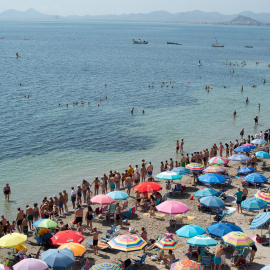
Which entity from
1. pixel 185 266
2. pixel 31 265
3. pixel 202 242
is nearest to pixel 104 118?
pixel 202 242

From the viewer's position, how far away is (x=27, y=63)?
99.6 m

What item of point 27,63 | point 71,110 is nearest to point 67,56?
point 27,63

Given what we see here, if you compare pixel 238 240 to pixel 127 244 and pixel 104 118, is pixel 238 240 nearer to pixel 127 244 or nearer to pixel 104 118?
pixel 127 244

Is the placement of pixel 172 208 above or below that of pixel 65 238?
above

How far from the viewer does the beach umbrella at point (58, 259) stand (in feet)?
46.8

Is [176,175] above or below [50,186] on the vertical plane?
above

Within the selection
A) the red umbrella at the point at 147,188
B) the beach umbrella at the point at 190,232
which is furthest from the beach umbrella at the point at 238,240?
the red umbrella at the point at 147,188

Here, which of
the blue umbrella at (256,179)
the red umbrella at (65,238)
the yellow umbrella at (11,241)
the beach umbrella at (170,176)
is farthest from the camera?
the beach umbrella at (170,176)

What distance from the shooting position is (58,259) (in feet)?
47.1

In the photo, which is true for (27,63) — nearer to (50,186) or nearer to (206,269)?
(50,186)

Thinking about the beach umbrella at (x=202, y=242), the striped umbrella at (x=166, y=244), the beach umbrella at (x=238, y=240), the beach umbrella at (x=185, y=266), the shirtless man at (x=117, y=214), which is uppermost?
the beach umbrella at (x=238, y=240)

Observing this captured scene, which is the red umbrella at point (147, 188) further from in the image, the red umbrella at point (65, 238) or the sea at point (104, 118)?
the sea at point (104, 118)

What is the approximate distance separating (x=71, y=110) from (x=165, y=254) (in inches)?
1380

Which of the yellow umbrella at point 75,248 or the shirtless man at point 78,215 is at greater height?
the yellow umbrella at point 75,248
